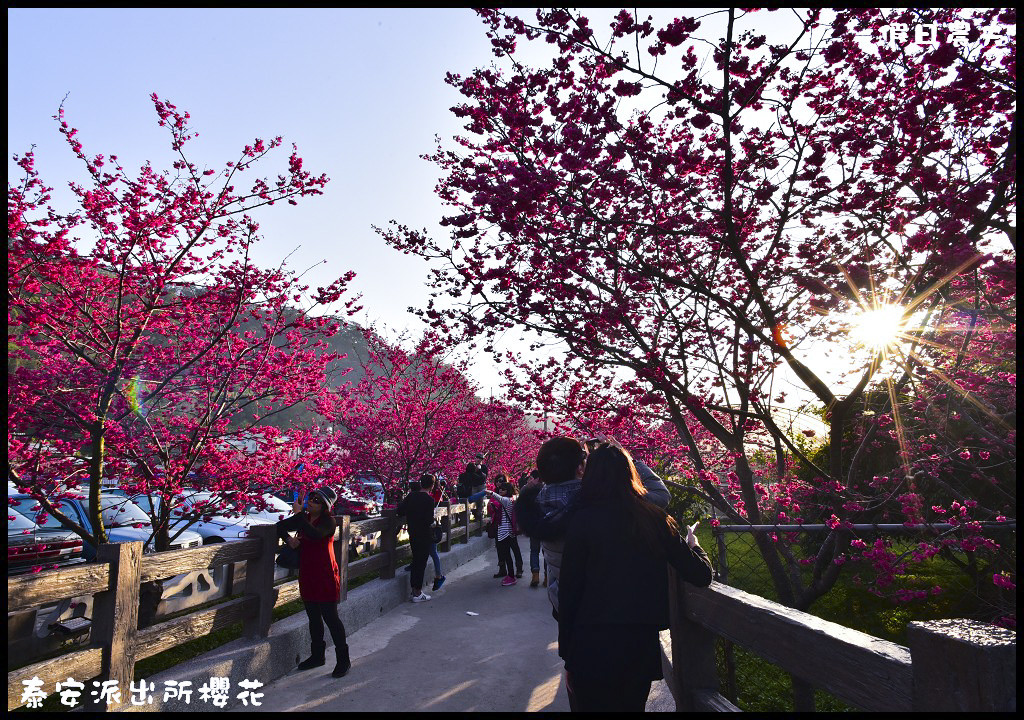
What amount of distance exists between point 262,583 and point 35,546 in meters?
6.06

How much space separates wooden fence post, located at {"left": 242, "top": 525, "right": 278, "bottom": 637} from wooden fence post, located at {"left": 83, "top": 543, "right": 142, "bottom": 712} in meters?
1.61

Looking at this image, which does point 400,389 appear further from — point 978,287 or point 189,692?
point 978,287

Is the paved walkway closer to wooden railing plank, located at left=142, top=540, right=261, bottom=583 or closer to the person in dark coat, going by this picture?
the person in dark coat

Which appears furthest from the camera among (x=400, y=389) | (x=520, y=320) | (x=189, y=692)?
(x=400, y=389)

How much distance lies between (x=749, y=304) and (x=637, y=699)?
3.83 m

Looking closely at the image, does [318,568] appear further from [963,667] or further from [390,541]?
[963,667]

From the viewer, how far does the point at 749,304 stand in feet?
19.6

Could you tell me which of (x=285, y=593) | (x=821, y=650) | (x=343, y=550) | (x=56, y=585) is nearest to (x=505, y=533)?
(x=343, y=550)

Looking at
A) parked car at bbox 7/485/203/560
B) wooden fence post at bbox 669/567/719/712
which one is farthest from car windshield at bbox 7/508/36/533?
wooden fence post at bbox 669/567/719/712

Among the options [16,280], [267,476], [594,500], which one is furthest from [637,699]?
[16,280]

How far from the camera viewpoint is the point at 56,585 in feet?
13.0

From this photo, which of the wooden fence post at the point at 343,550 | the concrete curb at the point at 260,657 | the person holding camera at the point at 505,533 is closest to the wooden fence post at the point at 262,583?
the concrete curb at the point at 260,657

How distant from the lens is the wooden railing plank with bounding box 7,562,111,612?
3754mm

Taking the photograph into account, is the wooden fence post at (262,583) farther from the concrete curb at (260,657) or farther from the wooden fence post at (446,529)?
the wooden fence post at (446,529)
